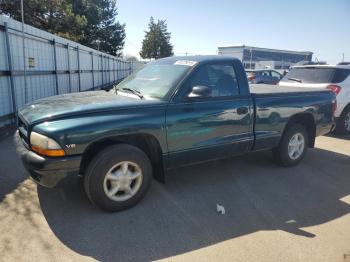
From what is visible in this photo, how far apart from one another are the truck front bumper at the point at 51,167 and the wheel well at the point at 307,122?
363 centimetres

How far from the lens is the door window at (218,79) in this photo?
4.22 meters

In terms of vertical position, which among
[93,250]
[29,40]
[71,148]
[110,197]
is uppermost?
[29,40]

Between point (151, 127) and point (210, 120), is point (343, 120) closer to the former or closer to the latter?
point (210, 120)

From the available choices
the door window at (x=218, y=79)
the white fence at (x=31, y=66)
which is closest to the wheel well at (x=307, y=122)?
the door window at (x=218, y=79)

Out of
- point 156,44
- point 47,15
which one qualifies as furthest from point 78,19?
point 156,44

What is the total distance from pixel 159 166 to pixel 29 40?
6.27m

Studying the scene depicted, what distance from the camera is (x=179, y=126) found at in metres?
3.89

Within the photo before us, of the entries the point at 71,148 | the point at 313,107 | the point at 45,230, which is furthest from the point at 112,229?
the point at 313,107

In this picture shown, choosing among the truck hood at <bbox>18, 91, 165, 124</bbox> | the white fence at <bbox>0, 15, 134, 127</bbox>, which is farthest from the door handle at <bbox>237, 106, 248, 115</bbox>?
the white fence at <bbox>0, 15, 134, 127</bbox>

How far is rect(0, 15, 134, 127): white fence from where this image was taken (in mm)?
6992

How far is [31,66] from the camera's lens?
830 cm

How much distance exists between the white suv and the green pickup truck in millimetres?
3108

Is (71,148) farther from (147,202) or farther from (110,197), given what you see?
(147,202)

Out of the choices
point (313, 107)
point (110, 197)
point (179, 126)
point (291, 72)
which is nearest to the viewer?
point (110, 197)
